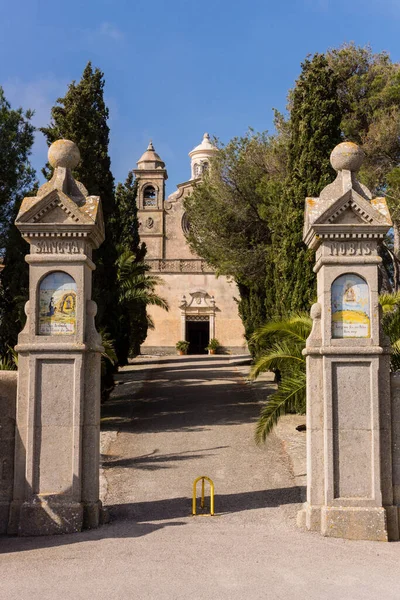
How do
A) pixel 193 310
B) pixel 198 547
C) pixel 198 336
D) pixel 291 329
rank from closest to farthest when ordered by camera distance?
1. pixel 198 547
2. pixel 291 329
3. pixel 193 310
4. pixel 198 336

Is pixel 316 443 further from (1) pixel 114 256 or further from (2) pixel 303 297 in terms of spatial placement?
(1) pixel 114 256

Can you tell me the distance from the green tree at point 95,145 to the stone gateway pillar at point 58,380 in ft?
24.3

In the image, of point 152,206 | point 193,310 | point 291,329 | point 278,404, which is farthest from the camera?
point 152,206

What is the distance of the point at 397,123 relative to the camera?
2000cm

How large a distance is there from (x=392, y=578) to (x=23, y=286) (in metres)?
10.7

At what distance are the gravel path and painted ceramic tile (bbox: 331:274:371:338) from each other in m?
2.30

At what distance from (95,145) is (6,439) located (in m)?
10.4

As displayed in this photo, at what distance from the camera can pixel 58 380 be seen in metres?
7.93

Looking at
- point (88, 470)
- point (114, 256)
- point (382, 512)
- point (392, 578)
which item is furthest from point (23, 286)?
point (392, 578)

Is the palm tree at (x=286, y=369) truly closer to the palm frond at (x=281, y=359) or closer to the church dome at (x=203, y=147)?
the palm frond at (x=281, y=359)

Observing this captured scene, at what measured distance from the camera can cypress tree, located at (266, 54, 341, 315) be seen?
53.2 feet

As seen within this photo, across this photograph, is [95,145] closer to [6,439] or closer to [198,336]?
[6,439]

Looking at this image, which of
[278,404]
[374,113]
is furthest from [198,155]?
[278,404]

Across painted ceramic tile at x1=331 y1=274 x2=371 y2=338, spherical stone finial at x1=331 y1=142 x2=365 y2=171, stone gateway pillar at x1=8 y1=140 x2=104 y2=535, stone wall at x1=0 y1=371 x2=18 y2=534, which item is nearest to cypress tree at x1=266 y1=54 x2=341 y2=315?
spherical stone finial at x1=331 y1=142 x2=365 y2=171
